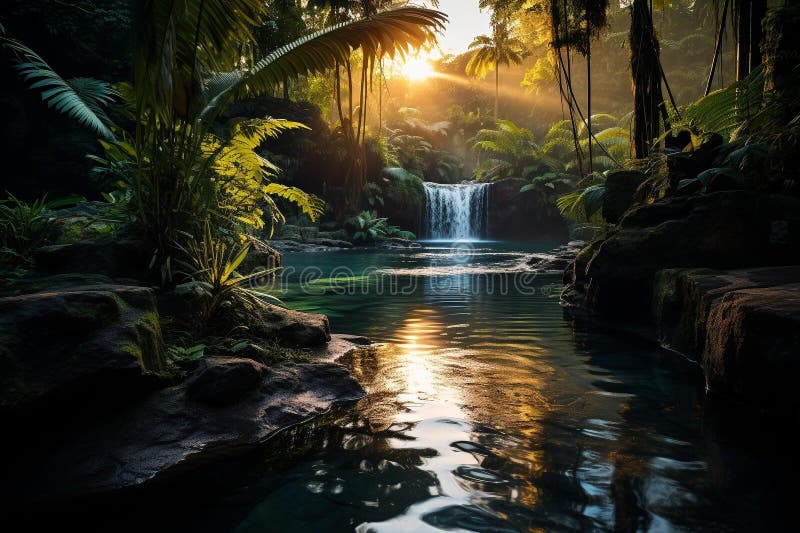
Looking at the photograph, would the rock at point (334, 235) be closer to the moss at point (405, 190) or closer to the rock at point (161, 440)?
the moss at point (405, 190)

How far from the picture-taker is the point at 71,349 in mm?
2145

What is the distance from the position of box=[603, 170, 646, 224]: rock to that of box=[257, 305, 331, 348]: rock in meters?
4.60

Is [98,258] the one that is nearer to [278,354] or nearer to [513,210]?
[278,354]

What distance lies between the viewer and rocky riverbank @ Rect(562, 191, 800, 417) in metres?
2.46

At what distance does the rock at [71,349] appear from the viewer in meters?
1.93

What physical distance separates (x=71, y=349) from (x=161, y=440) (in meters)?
0.59

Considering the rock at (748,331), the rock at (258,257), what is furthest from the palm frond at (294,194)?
the rock at (748,331)

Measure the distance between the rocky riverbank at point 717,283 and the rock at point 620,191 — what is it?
1.82 ft

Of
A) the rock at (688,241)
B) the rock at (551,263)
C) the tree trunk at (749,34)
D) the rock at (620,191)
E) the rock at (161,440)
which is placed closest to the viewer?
the rock at (161,440)

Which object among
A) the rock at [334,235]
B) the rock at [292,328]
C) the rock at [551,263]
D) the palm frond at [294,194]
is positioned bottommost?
the rock at [292,328]

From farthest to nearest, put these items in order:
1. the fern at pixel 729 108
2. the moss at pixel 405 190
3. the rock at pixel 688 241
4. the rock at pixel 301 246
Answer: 1. the moss at pixel 405 190
2. the rock at pixel 301 246
3. the fern at pixel 729 108
4. the rock at pixel 688 241

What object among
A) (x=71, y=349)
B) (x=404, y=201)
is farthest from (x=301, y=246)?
(x=71, y=349)

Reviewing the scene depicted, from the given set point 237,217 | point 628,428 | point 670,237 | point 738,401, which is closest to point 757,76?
point 670,237

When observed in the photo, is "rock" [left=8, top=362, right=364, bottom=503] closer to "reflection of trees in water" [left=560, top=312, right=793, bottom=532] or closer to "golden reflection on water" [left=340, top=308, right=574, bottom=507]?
"golden reflection on water" [left=340, top=308, right=574, bottom=507]
